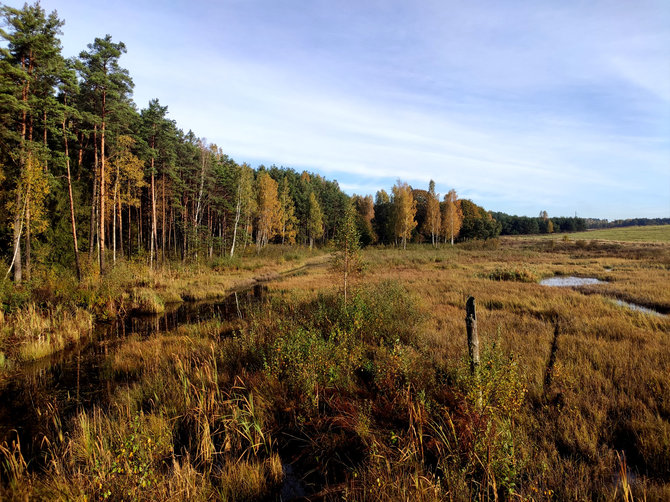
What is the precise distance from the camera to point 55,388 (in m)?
6.73

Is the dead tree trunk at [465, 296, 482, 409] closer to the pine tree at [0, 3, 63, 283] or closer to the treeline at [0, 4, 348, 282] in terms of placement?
the treeline at [0, 4, 348, 282]

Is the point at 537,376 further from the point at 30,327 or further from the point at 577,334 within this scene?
the point at 30,327

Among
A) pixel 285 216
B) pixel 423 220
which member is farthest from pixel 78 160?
pixel 423 220

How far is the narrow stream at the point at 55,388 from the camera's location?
5.16m

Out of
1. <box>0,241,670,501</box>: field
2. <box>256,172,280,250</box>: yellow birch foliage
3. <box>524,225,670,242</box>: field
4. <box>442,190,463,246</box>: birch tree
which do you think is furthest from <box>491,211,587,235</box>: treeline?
<box>0,241,670,501</box>: field

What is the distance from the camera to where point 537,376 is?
16.8 ft

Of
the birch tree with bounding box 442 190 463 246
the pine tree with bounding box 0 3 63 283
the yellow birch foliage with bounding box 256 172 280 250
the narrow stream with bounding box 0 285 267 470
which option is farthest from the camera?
the birch tree with bounding box 442 190 463 246

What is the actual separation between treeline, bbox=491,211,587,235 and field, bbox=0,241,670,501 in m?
116

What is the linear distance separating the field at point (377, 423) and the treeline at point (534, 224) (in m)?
116

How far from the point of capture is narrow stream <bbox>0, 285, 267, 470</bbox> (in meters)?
5.16

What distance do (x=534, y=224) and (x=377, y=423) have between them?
126 meters

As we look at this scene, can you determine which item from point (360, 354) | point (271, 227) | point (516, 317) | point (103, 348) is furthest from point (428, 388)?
point (271, 227)

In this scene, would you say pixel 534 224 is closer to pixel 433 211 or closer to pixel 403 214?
pixel 433 211

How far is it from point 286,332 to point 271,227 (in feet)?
127
